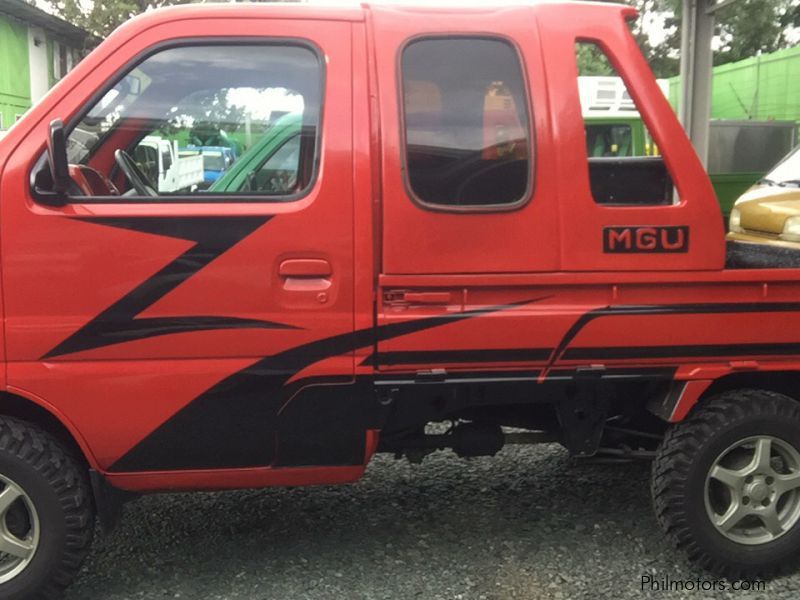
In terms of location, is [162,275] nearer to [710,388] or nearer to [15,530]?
[15,530]

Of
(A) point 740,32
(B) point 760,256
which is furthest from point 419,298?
(A) point 740,32

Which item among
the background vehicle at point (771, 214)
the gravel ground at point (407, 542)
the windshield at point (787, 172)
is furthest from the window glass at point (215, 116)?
the windshield at point (787, 172)

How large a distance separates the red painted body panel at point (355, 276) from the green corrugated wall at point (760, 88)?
1038 cm

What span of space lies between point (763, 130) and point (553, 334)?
1026 centimetres

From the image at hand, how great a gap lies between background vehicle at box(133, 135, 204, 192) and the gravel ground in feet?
5.30

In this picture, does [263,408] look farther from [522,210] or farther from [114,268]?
[522,210]

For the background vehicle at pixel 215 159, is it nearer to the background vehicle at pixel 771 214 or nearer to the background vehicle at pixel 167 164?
the background vehicle at pixel 167 164

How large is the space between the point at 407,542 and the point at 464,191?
65.2 inches

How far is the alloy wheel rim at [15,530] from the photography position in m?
2.99

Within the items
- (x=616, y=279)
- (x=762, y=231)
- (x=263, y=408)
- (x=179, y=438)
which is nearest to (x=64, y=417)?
(x=179, y=438)

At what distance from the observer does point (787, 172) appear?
215 inches

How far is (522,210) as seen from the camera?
307 cm

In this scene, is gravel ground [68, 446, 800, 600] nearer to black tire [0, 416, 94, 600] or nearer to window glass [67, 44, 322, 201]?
black tire [0, 416, 94, 600]

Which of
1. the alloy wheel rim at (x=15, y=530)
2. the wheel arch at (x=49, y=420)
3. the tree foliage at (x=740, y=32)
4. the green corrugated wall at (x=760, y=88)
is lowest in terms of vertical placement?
the alloy wheel rim at (x=15, y=530)
